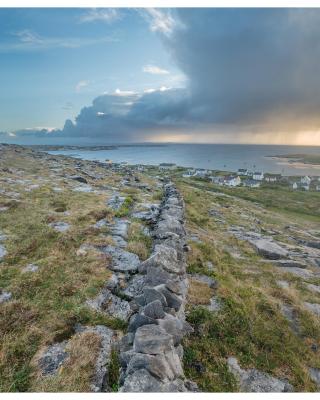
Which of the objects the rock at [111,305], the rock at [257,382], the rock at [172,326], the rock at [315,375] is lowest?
the rock at [315,375]

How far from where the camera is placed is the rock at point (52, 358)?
5.62 meters

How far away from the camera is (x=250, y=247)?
18.8 m

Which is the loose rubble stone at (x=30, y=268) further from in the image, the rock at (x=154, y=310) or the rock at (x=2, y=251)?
the rock at (x=154, y=310)

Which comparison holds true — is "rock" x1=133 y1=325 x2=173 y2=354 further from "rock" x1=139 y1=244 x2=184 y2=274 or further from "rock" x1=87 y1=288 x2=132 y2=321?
"rock" x1=139 y1=244 x2=184 y2=274

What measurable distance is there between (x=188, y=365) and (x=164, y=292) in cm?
196

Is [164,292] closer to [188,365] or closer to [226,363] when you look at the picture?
[188,365]

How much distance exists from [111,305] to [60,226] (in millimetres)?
8004

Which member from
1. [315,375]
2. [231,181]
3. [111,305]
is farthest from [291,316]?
[231,181]

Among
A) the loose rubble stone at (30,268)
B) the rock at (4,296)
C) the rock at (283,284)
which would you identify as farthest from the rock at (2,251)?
the rock at (283,284)

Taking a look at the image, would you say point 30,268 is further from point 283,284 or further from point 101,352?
point 283,284

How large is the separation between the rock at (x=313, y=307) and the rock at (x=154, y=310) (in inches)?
313

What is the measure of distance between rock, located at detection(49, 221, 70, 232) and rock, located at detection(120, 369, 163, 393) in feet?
33.9

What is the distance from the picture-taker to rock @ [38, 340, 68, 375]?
5.62 meters
